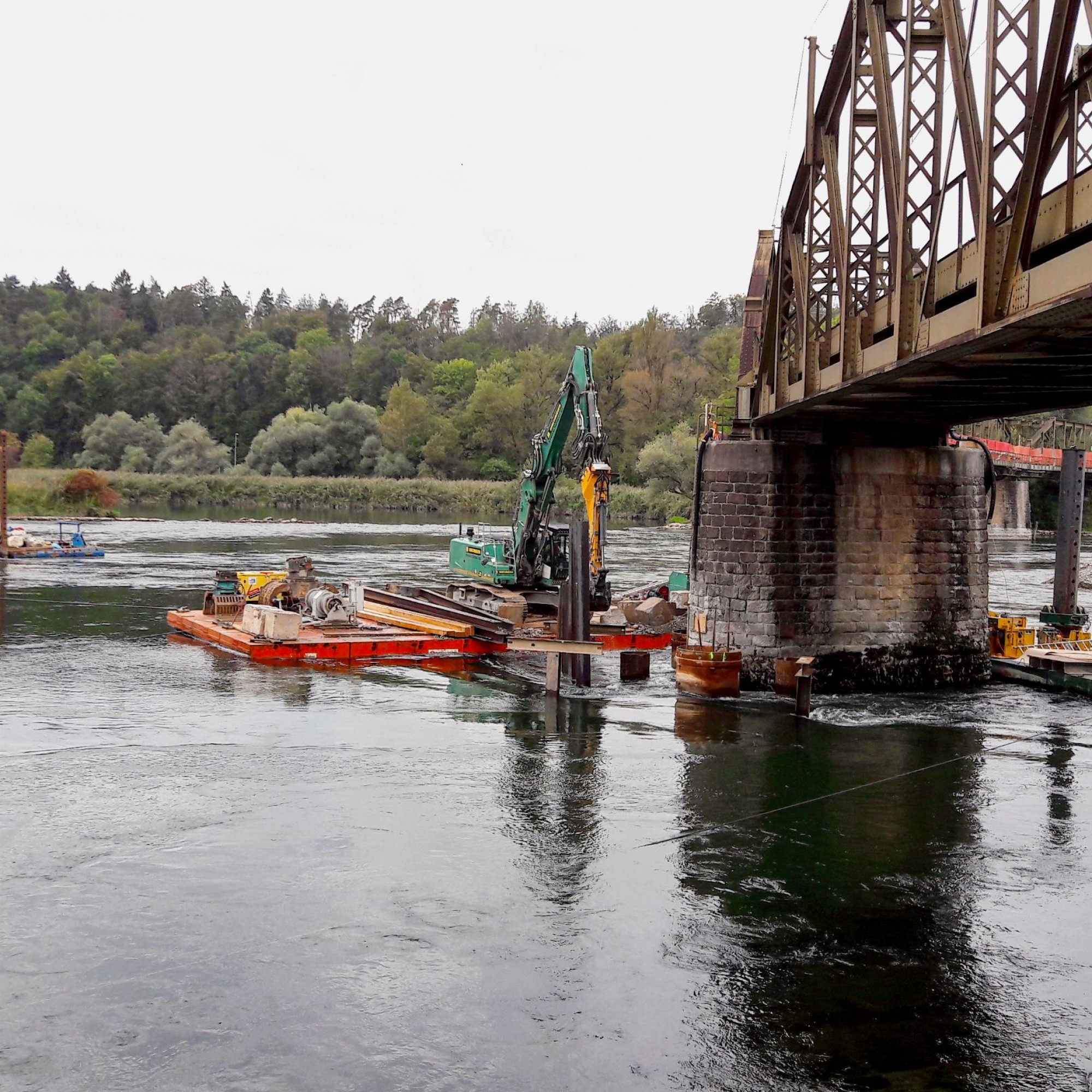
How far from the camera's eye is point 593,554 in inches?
1275

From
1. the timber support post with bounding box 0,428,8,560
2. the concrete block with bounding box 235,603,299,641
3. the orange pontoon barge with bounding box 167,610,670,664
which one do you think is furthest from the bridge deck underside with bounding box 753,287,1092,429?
the timber support post with bounding box 0,428,8,560

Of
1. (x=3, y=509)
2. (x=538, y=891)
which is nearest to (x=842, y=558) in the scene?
(x=538, y=891)

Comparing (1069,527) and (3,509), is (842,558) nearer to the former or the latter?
(1069,527)

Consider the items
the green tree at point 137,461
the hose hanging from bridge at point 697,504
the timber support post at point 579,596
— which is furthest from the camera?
the green tree at point 137,461

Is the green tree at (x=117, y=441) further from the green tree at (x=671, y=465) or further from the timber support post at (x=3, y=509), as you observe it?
the timber support post at (x=3, y=509)

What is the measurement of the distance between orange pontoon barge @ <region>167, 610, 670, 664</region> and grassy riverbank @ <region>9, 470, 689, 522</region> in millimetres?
75017

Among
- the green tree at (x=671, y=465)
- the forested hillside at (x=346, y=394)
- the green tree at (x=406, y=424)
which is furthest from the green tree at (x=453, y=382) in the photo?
the green tree at (x=671, y=465)

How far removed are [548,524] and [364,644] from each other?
8365mm

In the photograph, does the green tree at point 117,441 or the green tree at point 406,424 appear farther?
the green tree at point 406,424

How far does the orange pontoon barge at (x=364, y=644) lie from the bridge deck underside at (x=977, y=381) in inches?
300

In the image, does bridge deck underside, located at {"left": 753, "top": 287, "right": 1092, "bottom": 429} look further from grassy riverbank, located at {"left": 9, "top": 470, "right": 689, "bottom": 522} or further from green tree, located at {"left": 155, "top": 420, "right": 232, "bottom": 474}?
green tree, located at {"left": 155, "top": 420, "right": 232, "bottom": 474}

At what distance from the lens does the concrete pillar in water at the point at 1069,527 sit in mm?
28375

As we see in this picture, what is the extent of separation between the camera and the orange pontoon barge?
94.6 ft

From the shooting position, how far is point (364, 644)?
94.8 feet
